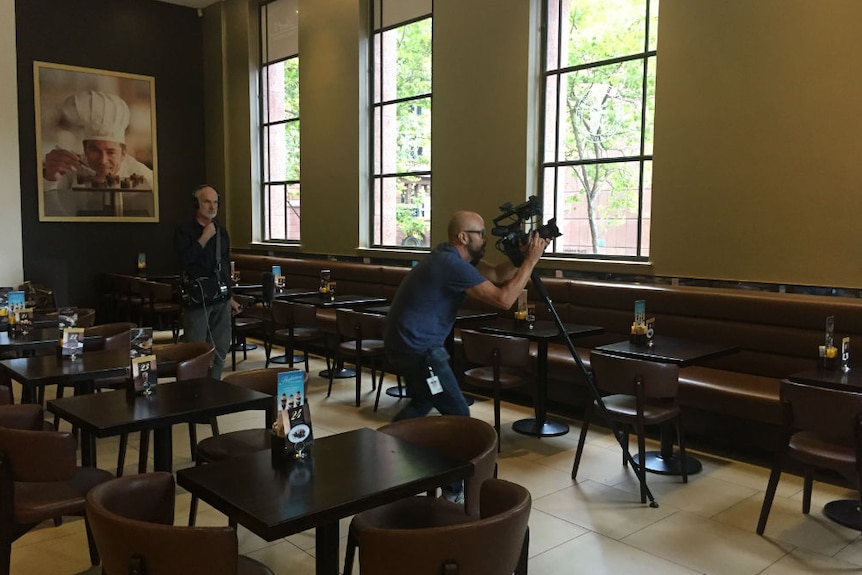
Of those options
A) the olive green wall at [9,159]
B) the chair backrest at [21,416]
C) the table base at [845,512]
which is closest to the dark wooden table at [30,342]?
the chair backrest at [21,416]

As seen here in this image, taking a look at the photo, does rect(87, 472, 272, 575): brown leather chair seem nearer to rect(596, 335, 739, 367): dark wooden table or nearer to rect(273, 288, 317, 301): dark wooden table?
rect(596, 335, 739, 367): dark wooden table

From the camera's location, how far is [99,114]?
9656 millimetres

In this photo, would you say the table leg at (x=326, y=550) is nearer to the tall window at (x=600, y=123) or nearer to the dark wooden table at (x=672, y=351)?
the dark wooden table at (x=672, y=351)

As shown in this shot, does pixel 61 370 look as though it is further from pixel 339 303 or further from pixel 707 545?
pixel 339 303

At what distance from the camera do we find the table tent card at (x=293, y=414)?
223cm

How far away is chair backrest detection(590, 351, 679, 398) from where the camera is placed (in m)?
3.77

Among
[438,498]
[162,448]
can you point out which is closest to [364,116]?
[162,448]

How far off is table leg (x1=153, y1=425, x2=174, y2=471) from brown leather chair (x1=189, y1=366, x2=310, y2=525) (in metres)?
0.17

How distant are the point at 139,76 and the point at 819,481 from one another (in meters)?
9.48

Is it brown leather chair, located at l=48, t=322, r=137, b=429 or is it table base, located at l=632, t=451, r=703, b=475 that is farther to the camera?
brown leather chair, located at l=48, t=322, r=137, b=429

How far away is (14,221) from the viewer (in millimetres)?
8992

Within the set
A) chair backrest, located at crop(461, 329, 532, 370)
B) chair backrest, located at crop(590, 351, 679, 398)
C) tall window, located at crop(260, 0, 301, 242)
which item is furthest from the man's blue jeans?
tall window, located at crop(260, 0, 301, 242)

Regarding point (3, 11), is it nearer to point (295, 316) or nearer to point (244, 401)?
point (295, 316)

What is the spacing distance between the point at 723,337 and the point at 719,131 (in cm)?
147
